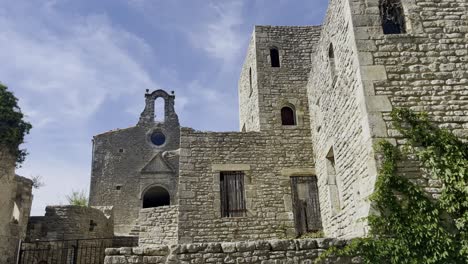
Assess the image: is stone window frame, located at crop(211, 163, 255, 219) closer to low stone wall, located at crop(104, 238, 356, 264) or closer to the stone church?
the stone church

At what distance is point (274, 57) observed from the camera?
528 inches

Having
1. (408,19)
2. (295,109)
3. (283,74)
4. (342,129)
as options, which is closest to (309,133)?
(295,109)

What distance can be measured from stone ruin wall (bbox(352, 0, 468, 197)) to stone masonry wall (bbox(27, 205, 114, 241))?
1140 cm

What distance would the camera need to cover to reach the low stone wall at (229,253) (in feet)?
20.9

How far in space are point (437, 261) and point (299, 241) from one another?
202cm

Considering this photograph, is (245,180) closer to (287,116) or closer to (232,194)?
(232,194)

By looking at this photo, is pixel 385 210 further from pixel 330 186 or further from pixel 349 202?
pixel 330 186

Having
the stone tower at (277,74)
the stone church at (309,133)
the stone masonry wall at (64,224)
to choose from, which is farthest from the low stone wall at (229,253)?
the stone masonry wall at (64,224)

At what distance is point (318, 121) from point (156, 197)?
1484 centimetres

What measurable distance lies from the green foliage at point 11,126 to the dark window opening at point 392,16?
10972 millimetres

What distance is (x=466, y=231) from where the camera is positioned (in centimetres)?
615

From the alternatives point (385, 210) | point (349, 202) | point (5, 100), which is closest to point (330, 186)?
point (349, 202)

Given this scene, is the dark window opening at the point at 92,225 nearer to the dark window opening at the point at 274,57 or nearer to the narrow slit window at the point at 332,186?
the dark window opening at the point at 274,57

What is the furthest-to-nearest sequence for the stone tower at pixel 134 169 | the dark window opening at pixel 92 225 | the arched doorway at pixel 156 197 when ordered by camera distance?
1. the arched doorway at pixel 156 197
2. the stone tower at pixel 134 169
3. the dark window opening at pixel 92 225
